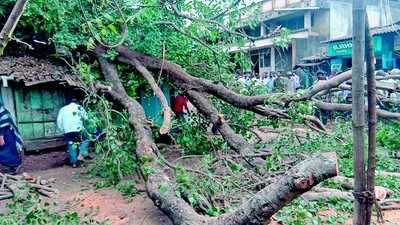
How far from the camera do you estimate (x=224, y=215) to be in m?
3.72

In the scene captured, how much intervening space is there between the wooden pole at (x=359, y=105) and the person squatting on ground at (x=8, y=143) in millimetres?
7351

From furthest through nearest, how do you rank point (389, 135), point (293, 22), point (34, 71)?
1. point (293, 22)
2. point (34, 71)
3. point (389, 135)

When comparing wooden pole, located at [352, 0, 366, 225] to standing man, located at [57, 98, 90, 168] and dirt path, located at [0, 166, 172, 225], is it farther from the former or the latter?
standing man, located at [57, 98, 90, 168]

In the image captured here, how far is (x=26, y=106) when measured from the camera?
10094 millimetres

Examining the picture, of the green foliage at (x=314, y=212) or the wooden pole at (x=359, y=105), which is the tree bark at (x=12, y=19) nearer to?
the wooden pole at (x=359, y=105)

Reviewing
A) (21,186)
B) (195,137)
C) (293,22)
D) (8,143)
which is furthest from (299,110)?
(293,22)

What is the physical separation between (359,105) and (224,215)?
1.81 m

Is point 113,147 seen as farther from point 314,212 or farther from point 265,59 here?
point 265,59

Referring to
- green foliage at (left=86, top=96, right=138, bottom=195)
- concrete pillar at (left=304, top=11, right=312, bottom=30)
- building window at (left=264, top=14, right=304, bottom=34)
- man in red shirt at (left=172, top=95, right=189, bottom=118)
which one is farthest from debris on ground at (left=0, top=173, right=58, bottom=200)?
building window at (left=264, top=14, right=304, bottom=34)

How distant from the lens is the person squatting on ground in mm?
7957

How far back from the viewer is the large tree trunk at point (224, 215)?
285cm

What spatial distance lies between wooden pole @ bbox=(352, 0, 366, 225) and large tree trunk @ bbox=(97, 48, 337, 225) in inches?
10.9

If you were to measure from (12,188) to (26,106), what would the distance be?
418cm

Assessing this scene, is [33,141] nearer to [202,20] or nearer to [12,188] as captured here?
[12,188]
